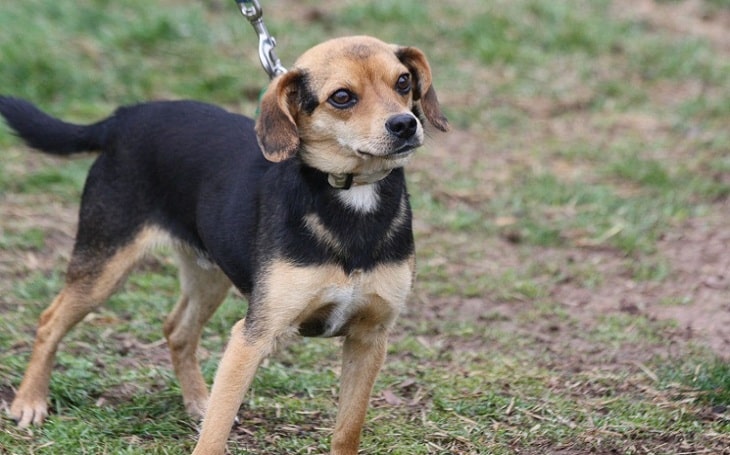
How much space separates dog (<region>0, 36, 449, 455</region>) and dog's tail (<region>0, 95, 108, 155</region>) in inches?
7.8

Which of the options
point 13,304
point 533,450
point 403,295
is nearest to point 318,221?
point 403,295

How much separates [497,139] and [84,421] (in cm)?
583

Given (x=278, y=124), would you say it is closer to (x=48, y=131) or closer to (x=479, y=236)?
(x=48, y=131)

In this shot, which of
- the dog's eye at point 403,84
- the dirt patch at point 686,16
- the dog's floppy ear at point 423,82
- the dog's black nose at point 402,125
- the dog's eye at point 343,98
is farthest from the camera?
the dirt patch at point 686,16

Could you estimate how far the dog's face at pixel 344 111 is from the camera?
179 inches

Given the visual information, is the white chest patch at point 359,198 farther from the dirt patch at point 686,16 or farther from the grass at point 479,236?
the dirt patch at point 686,16

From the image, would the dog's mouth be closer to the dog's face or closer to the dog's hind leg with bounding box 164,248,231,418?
the dog's face

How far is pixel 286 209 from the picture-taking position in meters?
4.79

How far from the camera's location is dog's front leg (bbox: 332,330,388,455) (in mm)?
4984

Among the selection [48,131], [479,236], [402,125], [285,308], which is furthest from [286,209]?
[479,236]

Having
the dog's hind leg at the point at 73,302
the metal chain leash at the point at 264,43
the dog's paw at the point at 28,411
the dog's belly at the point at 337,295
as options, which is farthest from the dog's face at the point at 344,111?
the dog's paw at the point at 28,411

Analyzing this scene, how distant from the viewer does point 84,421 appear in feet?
18.2

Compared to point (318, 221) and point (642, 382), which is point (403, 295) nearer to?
point (318, 221)

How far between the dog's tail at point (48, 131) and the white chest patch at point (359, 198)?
5.43ft
